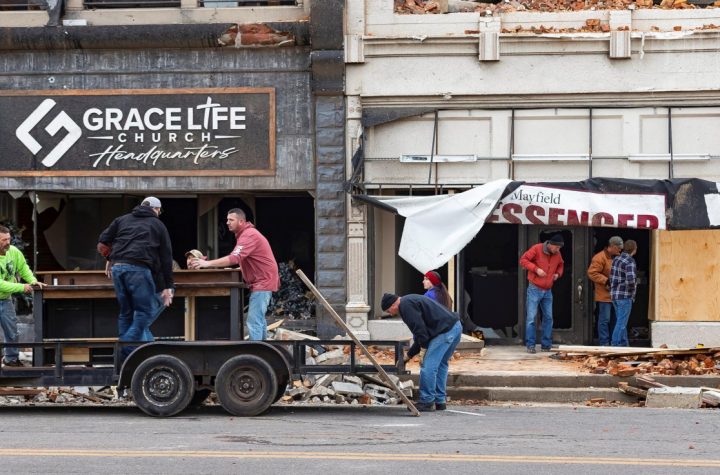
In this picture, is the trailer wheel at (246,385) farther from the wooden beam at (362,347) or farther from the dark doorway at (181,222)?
the dark doorway at (181,222)

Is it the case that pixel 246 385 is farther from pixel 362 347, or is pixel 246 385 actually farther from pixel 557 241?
pixel 557 241

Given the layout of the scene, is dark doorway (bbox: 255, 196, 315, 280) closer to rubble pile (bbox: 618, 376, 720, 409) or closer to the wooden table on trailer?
the wooden table on trailer

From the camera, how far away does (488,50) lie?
18.0 m

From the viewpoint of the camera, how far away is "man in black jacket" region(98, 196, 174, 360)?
1255 cm

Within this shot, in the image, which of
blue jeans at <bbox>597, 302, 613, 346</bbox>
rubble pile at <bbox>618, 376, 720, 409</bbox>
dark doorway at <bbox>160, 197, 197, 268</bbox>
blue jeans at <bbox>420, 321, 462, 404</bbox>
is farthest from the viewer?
dark doorway at <bbox>160, 197, 197, 268</bbox>

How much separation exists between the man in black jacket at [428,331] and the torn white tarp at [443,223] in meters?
3.72

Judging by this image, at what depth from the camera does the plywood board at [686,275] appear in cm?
1802

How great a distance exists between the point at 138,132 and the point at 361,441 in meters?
9.16

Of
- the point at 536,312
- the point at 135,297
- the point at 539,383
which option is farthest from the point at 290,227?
the point at 135,297

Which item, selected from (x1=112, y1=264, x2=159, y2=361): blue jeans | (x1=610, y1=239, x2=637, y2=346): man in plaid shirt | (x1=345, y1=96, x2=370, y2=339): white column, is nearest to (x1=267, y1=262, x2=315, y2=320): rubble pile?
(x1=345, y1=96, x2=370, y2=339): white column

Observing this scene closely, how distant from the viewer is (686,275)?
18.1 m

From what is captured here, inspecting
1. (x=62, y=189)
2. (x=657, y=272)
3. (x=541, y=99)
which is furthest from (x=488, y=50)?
(x=62, y=189)

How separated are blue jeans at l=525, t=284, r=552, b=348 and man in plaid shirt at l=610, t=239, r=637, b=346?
912mm

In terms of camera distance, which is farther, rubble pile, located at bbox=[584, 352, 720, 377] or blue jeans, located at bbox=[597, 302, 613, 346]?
blue jeans, located at bbox=[597, 302, 613, 346]
